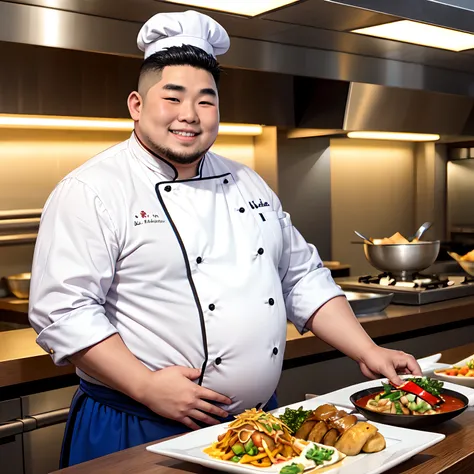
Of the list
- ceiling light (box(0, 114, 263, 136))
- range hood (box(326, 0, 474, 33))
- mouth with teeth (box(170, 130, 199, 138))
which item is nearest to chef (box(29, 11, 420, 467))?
mouth with teeth (box(170, 130, 199, 138))

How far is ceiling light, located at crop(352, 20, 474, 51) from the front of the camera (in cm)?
274

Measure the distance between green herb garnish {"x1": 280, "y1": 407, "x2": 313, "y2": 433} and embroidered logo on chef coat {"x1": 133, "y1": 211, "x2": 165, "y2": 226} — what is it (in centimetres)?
51

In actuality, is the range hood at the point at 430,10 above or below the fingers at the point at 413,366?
above

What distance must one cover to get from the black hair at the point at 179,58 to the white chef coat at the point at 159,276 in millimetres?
188

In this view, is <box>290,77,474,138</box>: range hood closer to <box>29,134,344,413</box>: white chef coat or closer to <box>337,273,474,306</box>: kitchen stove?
<box>337,273,474,306</box>: kitchen stove

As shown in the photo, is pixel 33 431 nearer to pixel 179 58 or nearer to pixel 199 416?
pixel 199 416

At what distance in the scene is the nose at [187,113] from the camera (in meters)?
1.76

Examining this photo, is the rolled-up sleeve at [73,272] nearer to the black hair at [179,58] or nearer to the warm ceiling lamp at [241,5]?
the black hair at [179,58]

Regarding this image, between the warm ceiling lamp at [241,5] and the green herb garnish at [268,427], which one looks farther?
the warm ceiling lamp at [241,5]

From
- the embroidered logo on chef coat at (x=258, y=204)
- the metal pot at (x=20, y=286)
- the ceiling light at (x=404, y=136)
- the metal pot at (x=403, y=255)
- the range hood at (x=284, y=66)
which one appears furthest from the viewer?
the ceiling light at (x=404, y=136)

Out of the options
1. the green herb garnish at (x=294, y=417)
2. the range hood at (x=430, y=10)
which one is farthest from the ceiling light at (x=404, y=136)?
the green herb garnish at (x=294, y=417)

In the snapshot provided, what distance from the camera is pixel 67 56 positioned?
9.77ft

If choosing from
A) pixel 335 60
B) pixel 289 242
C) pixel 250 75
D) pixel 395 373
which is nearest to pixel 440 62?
pixel 335 60

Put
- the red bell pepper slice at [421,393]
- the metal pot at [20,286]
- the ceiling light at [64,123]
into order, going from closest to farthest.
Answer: the red bell pepper slice at [421,393] → the ceiling light at [64,123] → the metal pot at [20,286]
